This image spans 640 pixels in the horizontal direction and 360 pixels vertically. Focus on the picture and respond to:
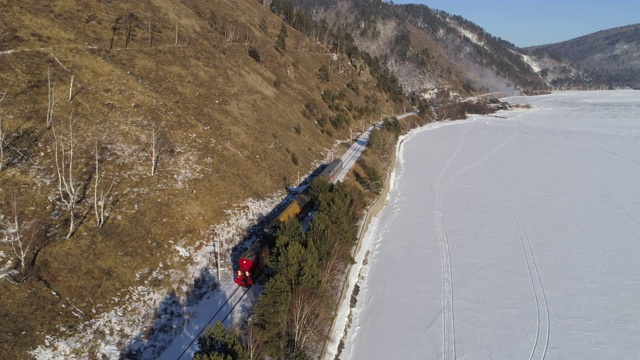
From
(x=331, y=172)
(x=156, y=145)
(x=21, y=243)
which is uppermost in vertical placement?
(x=156, y=145)

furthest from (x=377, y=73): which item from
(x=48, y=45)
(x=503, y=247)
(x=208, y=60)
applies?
(x=48, y=45)

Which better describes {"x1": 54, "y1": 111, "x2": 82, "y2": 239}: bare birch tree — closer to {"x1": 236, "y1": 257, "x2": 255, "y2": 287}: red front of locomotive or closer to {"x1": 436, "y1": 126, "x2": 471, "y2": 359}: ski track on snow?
{"x1": 236, "y1": 257, "x2": 255, "y2": 287}: red front of locomotive

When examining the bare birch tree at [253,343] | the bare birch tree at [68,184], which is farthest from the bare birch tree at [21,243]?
the bare birch tree at [253,343]

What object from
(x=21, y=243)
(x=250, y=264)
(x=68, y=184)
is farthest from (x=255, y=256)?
(x=68, y=184)

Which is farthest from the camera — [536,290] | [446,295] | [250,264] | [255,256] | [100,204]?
[536,290]

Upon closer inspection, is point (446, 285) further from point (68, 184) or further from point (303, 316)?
point (68, 184)
